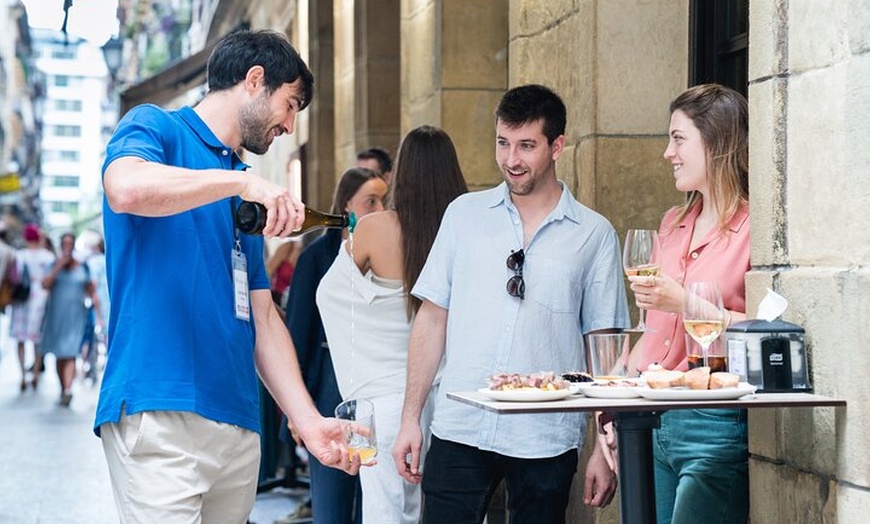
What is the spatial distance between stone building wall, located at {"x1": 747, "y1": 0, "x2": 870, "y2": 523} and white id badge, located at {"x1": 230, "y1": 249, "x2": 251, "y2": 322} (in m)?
1.33

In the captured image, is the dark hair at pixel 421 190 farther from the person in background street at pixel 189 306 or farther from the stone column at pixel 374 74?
the stone column at pixel 374 74

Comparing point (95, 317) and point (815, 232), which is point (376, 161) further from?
point (95, 317)

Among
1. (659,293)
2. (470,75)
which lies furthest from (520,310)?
(470,75)

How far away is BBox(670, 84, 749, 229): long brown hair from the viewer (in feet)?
13.1

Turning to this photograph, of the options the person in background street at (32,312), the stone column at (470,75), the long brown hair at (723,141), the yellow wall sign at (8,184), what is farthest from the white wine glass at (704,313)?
the yellow wall sign at (8,184)

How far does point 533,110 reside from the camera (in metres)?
4.57

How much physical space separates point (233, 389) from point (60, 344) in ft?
40.2

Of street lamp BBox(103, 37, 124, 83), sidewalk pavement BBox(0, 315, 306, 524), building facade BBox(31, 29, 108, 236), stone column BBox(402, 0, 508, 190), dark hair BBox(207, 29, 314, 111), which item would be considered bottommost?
sidewalk pavement BBox(0, 315, 306, 524)

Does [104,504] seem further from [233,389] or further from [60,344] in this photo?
[60,344]

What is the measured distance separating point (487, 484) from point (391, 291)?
103 cm

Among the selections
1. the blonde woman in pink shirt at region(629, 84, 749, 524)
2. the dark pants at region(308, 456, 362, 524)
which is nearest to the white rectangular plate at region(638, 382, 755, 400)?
the blonde woman in pink shirt at region(629, 84, 749, 524)

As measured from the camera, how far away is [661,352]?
4070mm

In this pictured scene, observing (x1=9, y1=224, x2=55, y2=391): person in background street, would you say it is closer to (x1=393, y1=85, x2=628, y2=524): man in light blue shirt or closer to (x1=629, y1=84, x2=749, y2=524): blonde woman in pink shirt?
(x1=393, y1=85, x2=628, y2=524): man in light blue shirt

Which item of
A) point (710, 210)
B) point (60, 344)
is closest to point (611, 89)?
point (710, 210)
